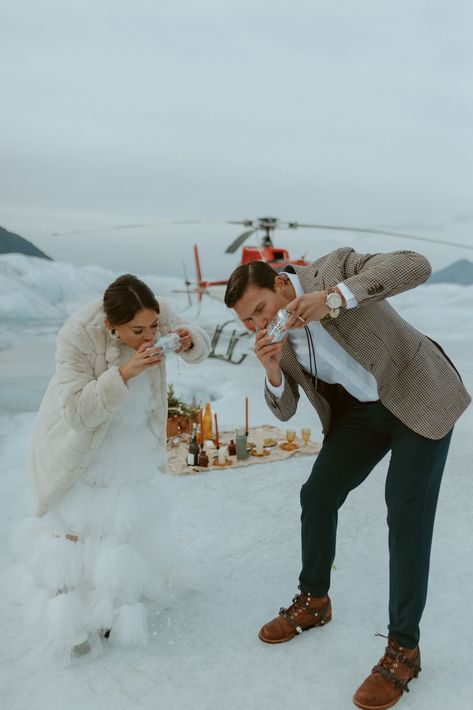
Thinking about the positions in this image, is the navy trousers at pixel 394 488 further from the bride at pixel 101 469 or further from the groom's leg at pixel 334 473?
the bride at pixel 101 469

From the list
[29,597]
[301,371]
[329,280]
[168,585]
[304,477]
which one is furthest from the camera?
[304,477]

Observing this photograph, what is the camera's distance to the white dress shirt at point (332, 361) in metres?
1.93

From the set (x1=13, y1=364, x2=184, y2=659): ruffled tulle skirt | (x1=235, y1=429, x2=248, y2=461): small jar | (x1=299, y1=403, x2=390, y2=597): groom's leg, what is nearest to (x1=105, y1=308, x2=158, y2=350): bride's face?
(x1=13, y1=364, x2=184, y2=659): ruffled tulle skirt

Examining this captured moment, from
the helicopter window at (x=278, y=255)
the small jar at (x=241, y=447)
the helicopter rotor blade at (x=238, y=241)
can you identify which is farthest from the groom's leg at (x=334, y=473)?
the helicopter rotor blade at (x=238, y=241)

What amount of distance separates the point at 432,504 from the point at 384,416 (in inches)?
12.1

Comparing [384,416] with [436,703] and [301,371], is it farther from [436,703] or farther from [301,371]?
[436,703]

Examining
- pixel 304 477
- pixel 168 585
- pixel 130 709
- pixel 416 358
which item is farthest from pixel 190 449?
pixel 416 358

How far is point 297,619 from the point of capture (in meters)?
2.33

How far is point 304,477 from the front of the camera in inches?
167

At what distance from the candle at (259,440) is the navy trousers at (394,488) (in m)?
2.44

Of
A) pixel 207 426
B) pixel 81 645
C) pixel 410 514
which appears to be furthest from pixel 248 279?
pixel 207 426

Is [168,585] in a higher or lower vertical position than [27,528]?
lower

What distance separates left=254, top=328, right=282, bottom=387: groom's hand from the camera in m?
1.85

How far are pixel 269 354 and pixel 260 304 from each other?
173 millimetres
